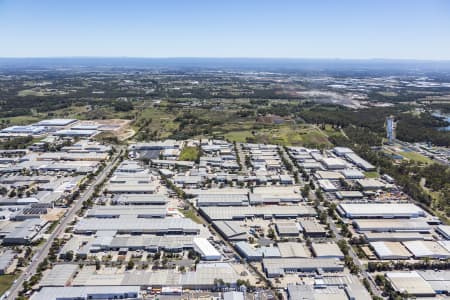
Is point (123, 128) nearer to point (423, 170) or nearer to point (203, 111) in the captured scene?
point (203, 111)

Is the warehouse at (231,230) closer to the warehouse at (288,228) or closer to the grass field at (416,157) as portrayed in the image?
the warehouse at (288,228)

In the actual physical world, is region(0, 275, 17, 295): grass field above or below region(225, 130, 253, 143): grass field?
below

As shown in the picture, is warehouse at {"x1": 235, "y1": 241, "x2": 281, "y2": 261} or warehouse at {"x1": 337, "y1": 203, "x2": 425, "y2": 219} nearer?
warehouse at {"x1": 235, "y1": 241, "x2": 281, "y2": 261}

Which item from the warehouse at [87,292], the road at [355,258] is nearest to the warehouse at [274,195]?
the road at [355,258]

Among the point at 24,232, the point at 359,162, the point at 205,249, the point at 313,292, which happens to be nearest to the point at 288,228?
the point at 205,249

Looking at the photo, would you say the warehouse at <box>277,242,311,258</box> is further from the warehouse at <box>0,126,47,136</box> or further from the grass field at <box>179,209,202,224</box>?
the warehouse at <box>0,126,47,136</box>

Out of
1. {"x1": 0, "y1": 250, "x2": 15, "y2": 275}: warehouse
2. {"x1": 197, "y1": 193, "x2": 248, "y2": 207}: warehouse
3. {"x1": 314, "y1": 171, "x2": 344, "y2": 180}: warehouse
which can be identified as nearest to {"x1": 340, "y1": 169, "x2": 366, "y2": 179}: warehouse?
{"x1": 314, "y1": 171, "x2": 344, "y2": 180}: warehouse
